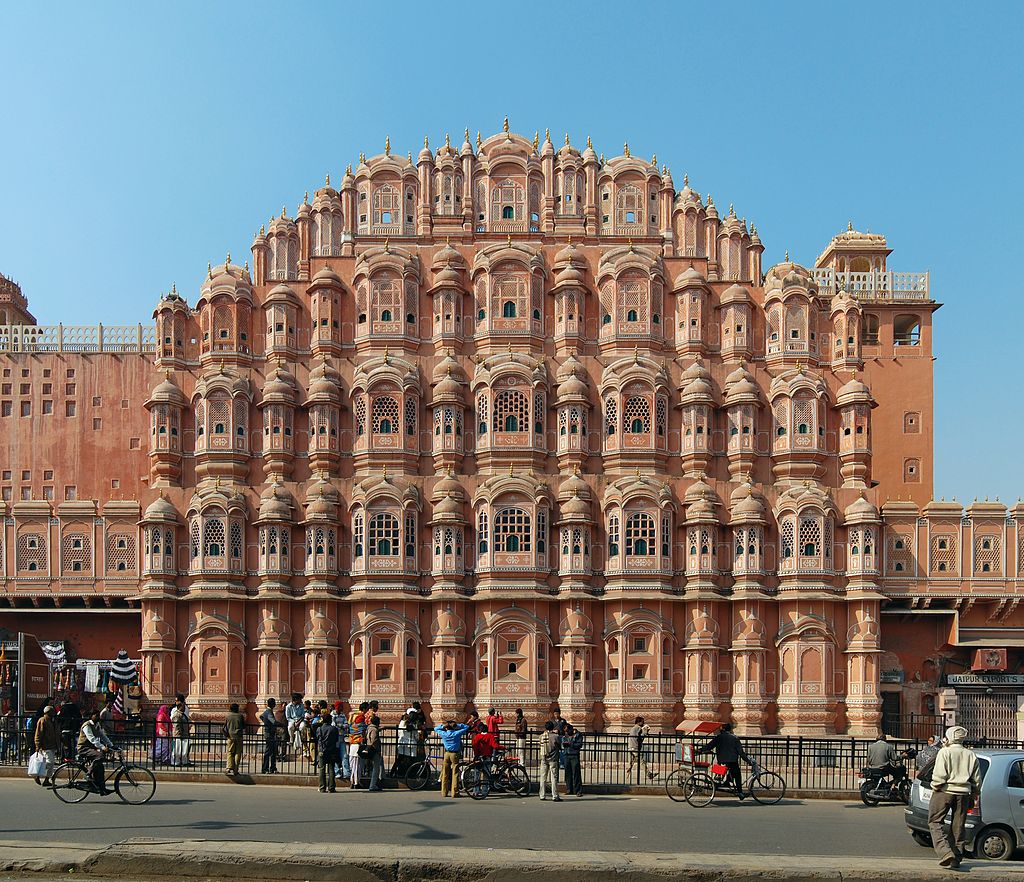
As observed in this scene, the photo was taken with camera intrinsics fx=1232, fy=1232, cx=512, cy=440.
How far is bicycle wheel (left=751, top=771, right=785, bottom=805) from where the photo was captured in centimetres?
2567

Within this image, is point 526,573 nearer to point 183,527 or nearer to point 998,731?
point 183,527

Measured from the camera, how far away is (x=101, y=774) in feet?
74.3

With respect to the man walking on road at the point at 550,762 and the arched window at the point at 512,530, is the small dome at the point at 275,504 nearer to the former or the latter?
the arched window at the point at 512,530

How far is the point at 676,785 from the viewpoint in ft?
84.4

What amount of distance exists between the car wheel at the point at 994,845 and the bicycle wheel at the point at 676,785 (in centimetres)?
761

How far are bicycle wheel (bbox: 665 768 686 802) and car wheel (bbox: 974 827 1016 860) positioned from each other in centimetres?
761

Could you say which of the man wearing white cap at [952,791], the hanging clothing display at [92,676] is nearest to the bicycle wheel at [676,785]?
the man wearing white cap at [952,791]

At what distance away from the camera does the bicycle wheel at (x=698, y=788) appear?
25031 mm

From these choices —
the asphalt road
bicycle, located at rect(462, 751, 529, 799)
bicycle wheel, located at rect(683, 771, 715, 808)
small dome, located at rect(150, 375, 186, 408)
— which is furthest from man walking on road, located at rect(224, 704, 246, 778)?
small dome, located at rect(150, 375, 186, 408)

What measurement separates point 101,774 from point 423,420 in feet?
86.2

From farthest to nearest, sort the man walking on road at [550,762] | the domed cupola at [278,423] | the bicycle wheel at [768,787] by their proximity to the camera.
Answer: the domed cupola at [278,423], the bicycle wheel at [768,787], the man walking on road at [550,762]

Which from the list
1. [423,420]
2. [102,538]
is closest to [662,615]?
[423,420]

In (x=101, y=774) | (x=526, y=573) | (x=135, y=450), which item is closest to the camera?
(x=101, y=774)

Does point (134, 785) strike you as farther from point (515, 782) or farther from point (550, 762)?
point (550, 762)
